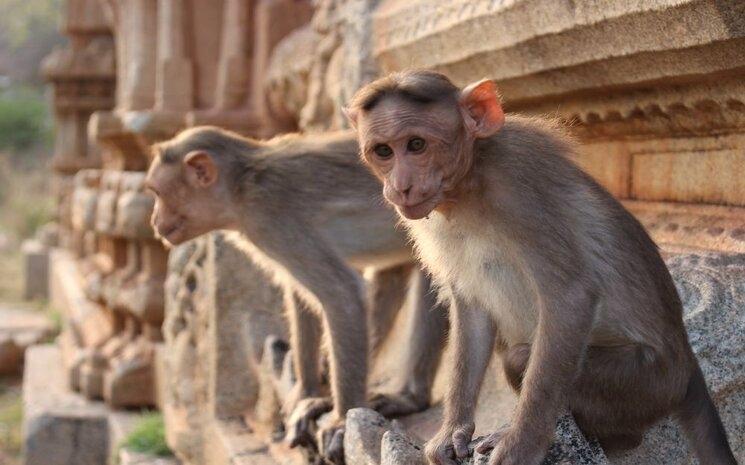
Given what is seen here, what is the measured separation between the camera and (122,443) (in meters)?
5.23

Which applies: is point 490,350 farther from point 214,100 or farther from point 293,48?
point 214,100

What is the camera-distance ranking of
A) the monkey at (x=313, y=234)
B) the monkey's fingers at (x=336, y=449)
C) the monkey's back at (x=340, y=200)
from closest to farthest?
1. the monkey's fingers at (x=336, y=449)
2. the monkey at (x=313, y=234)
3. the monkey's back at (x=340, y=200)

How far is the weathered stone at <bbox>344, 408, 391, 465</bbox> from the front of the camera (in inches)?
104

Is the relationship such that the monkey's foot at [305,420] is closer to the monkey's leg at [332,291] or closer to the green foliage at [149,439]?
the monkey's leg at [332,291]

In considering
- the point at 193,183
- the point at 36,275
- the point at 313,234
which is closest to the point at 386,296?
the point at 313,234

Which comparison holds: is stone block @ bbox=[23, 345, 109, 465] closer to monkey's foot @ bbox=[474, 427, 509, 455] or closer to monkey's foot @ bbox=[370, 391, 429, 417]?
monkey's foot @ bbox=[370, 391, 429, 417]

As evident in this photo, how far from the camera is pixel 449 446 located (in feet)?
8.86

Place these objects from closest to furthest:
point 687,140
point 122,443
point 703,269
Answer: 1. point 703,269
2. point 687,140
3. point 122,443

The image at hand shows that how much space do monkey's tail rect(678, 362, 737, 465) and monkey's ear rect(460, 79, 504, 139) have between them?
0.72 meters

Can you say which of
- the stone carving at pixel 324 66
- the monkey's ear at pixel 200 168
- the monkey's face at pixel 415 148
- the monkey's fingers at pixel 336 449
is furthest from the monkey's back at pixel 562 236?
the stone carving at pixel 324 66

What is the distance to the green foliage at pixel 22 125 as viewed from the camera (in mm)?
27297

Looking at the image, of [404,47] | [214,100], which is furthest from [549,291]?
[214,100]

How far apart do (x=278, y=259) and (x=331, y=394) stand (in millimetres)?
505

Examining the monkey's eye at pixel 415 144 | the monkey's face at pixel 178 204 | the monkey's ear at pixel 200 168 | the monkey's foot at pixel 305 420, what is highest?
the monkey's eye at pixel 415 144
